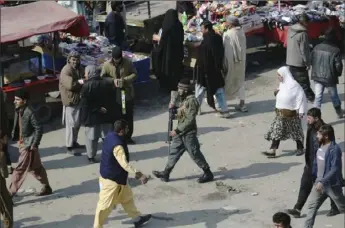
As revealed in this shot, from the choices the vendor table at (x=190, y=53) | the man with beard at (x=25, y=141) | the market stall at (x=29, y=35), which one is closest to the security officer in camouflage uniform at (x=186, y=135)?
the man with beard at (x=25, y=141)

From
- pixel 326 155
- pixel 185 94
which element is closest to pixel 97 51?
pixel 185 94

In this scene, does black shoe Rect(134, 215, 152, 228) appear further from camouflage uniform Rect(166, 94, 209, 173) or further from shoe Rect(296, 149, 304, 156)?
shoe Rect(296, 149, 304, 156)

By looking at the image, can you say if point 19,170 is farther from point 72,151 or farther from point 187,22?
point 187,22

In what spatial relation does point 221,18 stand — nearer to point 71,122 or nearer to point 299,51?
point 299,51

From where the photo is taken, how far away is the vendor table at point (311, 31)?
16.4 m

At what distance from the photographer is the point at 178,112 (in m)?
10.7

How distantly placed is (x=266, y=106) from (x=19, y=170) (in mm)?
5412

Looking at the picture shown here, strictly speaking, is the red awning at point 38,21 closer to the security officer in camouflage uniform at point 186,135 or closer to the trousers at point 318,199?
the security officer in camouflage uniform at point 186,135

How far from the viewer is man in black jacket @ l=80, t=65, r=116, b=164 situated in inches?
446

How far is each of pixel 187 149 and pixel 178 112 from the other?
0.51m

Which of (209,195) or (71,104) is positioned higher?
(71,104)

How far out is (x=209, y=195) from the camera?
10742 millimetres

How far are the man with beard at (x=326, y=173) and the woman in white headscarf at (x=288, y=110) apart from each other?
229 centimetres

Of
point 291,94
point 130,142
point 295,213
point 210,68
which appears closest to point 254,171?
point 291,94
